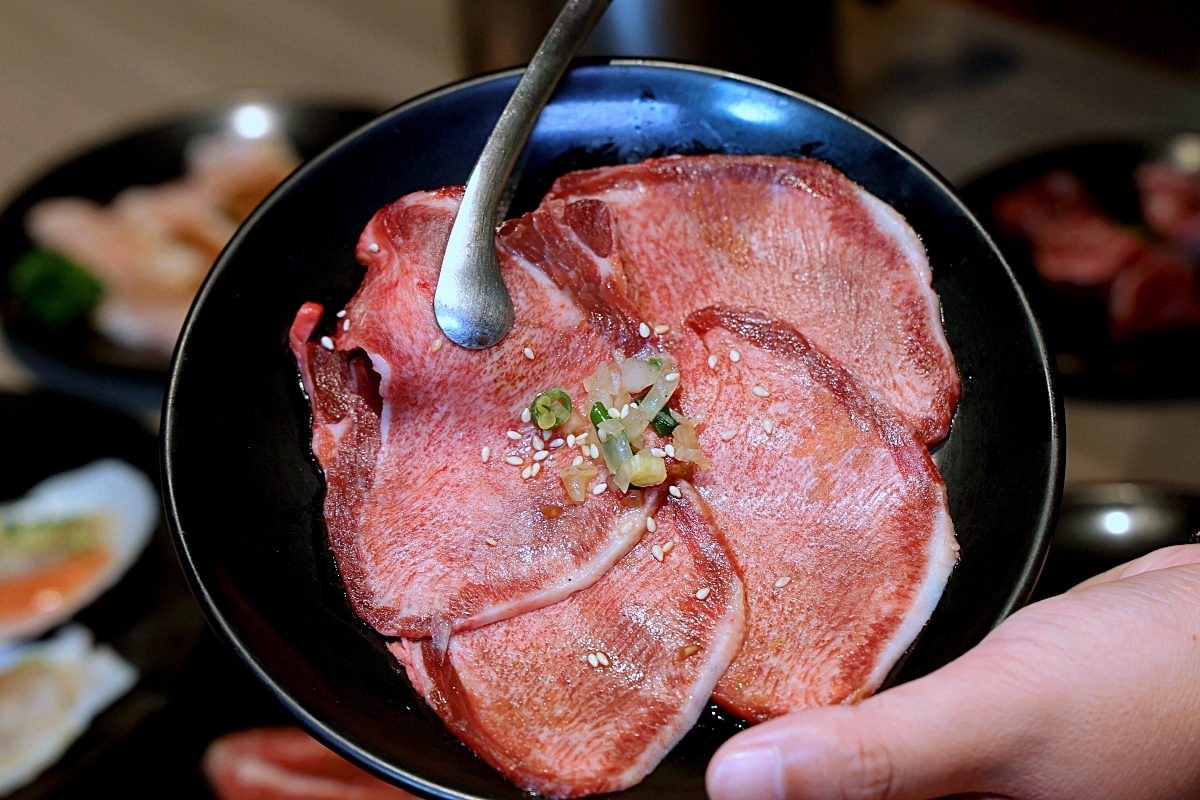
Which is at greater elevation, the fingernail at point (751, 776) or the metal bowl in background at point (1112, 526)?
the fingernail at point (751, 776)

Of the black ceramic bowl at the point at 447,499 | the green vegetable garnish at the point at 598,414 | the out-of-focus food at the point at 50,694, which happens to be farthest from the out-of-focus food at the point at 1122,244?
the out-of-focus food at the point at 50,694

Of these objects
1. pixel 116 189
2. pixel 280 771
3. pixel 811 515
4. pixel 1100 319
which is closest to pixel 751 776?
pixel 811 515

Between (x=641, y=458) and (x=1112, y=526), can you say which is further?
(x=1112, y=526)

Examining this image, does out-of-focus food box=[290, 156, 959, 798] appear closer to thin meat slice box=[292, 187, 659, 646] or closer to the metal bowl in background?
thin meat slice box=[292, 187, 659, 646]

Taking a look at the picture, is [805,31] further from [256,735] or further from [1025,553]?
[256,735]

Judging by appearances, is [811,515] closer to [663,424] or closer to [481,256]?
[663,424]

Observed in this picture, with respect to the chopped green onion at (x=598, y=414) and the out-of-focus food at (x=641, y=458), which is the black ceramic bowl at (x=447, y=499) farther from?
the chopped green onion at (x=598, y=414)
